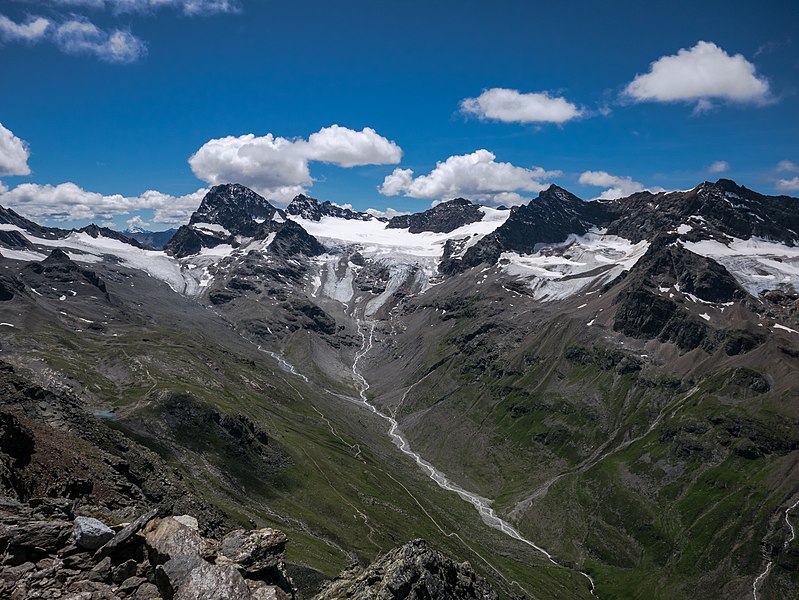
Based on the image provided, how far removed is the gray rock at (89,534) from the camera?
2647 cm

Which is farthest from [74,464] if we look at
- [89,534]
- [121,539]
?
[121,539]

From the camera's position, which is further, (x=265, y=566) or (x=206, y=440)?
(x=206, y=440)

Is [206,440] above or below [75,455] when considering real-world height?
below

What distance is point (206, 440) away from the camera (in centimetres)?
18125

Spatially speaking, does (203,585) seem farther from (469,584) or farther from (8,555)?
(469,584)

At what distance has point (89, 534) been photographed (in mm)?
26625

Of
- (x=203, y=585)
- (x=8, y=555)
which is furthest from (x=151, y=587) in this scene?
(x=8, y=555)

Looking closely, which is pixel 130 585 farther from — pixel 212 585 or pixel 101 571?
pixel 212 585

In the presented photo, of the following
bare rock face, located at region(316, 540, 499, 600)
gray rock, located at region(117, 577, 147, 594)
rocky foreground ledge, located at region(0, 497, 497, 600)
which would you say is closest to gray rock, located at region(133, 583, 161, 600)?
rocky foreground ledge, located at region(0, 497, 497, 600)

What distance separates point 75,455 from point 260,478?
128 m

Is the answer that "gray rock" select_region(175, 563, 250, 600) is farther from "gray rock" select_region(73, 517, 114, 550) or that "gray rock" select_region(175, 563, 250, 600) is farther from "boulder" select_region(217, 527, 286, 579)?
"boulder" select_region(217, 527, 286, 579)

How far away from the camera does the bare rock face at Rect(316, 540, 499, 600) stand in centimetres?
3897

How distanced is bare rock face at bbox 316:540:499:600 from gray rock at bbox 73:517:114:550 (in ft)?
59.5

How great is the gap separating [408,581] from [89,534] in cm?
2289
